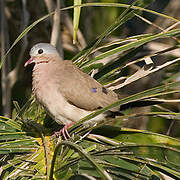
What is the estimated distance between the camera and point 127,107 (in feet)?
9.01

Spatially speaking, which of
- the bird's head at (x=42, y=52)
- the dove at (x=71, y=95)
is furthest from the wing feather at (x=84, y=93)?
the bird's head at (x=42, y=52)

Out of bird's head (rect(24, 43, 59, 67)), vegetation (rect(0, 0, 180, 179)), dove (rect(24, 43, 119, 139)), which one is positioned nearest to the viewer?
vegetation (rect(0, 0, 180, 179))

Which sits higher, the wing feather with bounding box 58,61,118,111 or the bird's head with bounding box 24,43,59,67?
the bird's head with bounding box 24,43,59,67

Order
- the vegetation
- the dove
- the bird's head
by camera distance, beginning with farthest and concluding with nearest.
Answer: the bird's head
the dove
the vegetation

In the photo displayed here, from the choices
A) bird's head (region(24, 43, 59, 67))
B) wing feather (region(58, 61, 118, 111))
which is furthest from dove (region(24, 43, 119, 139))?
bird's head (region(24, 43, 59, 67))

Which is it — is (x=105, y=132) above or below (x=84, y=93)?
below

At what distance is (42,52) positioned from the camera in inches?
120

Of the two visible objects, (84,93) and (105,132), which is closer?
(105,132)

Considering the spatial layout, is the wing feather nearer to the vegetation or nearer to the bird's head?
the vegetation

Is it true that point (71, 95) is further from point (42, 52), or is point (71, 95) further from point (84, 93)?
point (42, 52)

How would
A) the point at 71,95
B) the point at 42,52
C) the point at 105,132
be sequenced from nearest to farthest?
1. the point at 105,132
2. the point at 71,95
3. the point at 42,52

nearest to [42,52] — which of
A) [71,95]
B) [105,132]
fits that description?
[71,95]

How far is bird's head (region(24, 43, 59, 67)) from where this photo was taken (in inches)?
119

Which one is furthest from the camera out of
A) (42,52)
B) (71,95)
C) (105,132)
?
(42,52)
